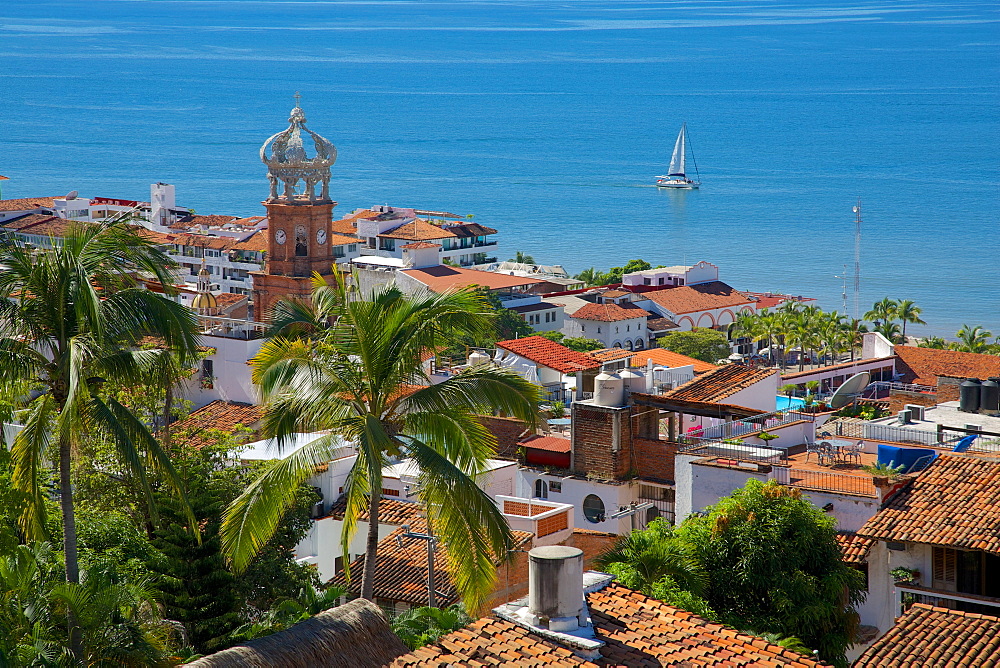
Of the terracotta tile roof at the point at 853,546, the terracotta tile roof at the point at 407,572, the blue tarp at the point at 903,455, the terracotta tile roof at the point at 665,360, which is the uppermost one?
the terracotta tile roof at the point at 665,360

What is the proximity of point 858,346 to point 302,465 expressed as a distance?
55.2 metres

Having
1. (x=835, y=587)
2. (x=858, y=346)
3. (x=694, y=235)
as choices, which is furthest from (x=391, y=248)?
(x=835, y=587)

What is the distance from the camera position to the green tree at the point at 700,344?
74500 millimetres

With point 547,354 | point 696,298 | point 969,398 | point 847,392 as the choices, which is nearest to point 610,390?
point 847,392

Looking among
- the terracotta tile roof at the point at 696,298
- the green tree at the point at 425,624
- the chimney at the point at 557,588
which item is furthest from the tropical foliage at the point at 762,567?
the terracotta tile roof at the point at 696,298

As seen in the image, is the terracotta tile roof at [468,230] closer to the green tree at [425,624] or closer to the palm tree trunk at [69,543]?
the green tree at [425,624]

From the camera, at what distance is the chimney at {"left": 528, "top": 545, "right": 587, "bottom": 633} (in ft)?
40.0

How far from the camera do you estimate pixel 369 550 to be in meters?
13.8

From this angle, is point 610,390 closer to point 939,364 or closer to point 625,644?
point 625,644

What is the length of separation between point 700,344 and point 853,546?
58759 mm

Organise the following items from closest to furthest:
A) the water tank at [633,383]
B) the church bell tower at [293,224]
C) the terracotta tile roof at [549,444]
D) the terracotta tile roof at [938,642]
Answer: the terracotta tile roof at [938,642]
the water tank at [633,383]
the terracotta tile roof at [549,444]
the church bell tower at [293,224]

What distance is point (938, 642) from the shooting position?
14164mm

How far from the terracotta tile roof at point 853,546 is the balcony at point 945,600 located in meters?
0.64

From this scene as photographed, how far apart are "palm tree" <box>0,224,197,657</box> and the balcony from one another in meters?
9.09
